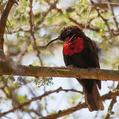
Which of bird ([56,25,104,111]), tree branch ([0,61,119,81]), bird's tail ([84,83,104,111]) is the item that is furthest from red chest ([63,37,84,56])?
tree branch ([0,61,119,81])

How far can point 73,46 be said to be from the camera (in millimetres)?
4973

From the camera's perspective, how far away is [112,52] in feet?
22.2

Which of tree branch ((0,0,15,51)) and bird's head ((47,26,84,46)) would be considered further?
bird's head ((47,26,84,46))

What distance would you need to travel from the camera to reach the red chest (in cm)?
498

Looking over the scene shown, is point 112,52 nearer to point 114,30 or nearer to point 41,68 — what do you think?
point 114,30

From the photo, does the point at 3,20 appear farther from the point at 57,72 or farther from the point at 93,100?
the point at 93,100

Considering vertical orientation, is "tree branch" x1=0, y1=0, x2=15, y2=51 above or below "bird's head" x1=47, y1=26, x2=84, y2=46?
above

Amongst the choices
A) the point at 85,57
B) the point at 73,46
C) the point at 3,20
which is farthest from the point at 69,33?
the point at 3,20

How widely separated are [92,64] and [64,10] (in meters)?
1.37

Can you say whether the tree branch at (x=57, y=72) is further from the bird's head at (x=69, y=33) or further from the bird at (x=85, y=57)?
the bird's head at (x=69, y=33)

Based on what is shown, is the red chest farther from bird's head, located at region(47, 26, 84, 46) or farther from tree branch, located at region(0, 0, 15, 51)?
tree branch, located at region(0, 0, 15, 51)

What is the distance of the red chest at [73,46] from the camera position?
4977 mm

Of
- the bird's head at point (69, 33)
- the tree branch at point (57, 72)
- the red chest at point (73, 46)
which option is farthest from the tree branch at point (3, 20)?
the bird's head at point (69, 33)

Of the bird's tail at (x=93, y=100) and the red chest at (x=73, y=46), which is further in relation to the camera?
the red chest at (x=73, y=46)
